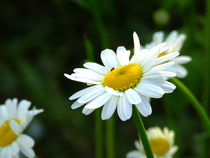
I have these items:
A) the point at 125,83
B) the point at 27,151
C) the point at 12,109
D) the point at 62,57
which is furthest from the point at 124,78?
the point at 62,57

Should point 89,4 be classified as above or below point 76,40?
below

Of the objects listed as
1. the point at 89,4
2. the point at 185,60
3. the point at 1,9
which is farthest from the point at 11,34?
the point at 185,60

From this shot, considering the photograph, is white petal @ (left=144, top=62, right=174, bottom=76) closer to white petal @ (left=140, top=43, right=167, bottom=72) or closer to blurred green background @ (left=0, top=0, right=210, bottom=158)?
white petal @ (left=140, top=43, right=167, bottom=72)

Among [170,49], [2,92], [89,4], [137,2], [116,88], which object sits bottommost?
[116,88]

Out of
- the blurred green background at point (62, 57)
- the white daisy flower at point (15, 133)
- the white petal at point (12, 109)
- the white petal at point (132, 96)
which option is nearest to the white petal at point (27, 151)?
the white daisy flower at point (15, 133)

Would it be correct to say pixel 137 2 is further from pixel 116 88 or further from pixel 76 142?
pixel 116 88

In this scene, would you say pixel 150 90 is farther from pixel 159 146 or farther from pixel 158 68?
pixel 159 146

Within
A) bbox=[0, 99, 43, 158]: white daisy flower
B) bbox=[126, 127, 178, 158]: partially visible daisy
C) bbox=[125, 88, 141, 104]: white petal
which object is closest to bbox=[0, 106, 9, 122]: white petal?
Result: bbox=[0, 99, 43, 158]: white daisy flower

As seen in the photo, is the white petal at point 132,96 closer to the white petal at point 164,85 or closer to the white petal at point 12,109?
the white petal at point 164,85
